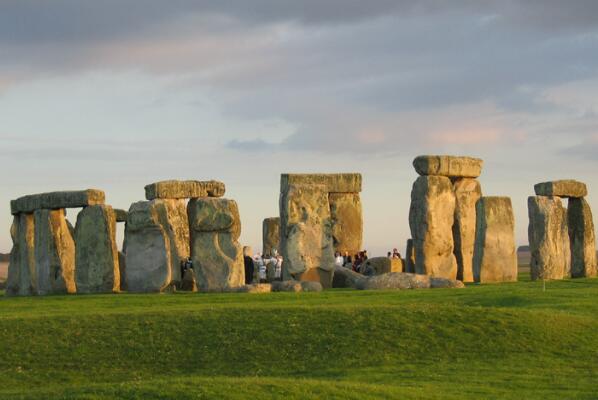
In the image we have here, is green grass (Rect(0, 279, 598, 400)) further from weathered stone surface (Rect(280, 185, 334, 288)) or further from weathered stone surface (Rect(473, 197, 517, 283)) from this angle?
weathered stone surface (Rect(473, 197, 517, 283))

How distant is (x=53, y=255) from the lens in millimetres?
40281

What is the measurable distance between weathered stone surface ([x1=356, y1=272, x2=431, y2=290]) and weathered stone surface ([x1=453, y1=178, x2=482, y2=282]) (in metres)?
5.35

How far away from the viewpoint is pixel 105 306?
3134cm

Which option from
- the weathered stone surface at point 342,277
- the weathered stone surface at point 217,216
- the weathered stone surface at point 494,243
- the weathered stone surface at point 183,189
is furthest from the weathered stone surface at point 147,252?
the weathered stone surface at point 494,243

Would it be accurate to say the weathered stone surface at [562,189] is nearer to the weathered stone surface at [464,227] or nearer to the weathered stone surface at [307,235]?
the weathered stone surface at [464,227]

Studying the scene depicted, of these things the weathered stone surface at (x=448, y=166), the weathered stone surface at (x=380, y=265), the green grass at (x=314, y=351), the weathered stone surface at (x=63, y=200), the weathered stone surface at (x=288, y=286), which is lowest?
the green grass at (x=314, y=351)

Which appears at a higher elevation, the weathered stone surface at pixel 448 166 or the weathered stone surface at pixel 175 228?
the weathered stone surface at pixel 448 166

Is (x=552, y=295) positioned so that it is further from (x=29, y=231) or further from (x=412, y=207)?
(x=29, y=231)

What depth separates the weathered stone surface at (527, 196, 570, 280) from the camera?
1610 inches

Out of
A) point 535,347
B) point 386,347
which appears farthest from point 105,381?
point 535,347

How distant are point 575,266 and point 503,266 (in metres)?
4.05

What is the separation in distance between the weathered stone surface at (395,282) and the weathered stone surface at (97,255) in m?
7.60

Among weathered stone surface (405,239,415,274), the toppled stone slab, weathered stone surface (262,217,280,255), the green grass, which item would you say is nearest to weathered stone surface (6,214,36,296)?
the toppled stone slab

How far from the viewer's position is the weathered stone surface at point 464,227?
41875 millimetres
